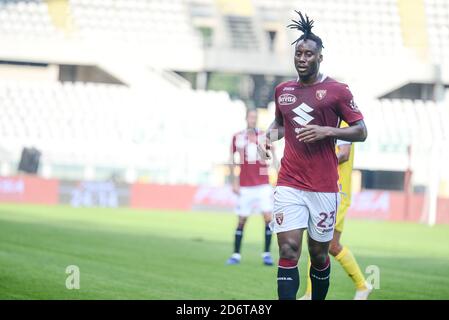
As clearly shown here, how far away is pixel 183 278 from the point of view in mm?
12922

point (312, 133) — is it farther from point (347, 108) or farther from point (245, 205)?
point (245, 205)

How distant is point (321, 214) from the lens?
862cm

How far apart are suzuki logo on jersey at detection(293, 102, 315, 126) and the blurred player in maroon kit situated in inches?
270

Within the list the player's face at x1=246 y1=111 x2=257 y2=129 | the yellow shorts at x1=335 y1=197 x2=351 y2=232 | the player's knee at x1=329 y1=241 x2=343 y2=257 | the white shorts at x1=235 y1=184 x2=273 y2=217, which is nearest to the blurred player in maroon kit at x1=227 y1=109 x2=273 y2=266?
the white shorts at x1=235 y1=184 x2=273 y2=217

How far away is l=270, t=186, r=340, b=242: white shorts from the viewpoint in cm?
852

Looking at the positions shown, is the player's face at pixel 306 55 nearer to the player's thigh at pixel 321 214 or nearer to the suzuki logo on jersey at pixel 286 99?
the suzuki logo on jersey at pixel 286 99

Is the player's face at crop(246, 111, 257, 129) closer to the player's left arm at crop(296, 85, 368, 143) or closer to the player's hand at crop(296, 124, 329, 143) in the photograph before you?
the player's left arm at crop(296, 85, 368, 143)

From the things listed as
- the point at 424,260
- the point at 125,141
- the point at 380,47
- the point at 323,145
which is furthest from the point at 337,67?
the point at 323,145

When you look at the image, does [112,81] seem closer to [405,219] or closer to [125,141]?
[125,141]

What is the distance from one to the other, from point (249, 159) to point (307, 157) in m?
7.39

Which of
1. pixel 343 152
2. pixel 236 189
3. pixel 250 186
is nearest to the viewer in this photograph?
pixel 343 152

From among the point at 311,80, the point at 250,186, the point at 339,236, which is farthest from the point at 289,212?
the point at 250,186

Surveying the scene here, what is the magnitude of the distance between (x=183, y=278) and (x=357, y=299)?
9.25ft

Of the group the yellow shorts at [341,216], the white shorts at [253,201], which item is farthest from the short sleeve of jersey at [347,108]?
the white shorts at [253,201]
